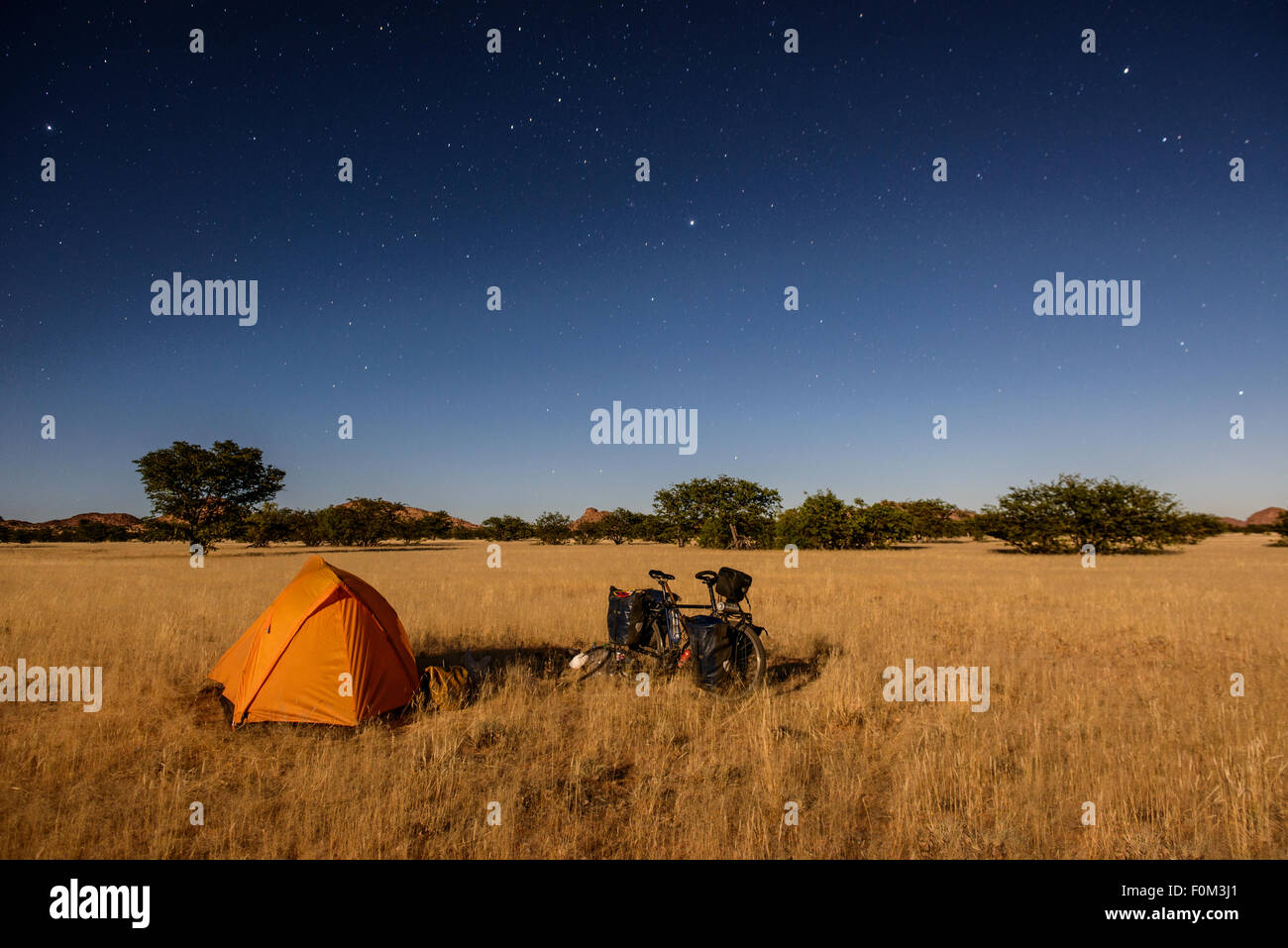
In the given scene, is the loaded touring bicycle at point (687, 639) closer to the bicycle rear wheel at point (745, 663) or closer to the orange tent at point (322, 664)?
the bicycle rear wheel at point (745, 663)

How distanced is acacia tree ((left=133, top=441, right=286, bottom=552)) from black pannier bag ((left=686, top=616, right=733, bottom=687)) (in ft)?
143

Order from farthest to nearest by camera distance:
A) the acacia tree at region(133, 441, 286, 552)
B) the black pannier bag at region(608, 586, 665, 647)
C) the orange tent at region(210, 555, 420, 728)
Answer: the acacia tree at region(133, 441, 286, 552) < the black pannier bag at region(608, 586, 665, 647) < the orange tent at region(210, 555, 420, 728)

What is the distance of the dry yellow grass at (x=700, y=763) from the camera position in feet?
12.7

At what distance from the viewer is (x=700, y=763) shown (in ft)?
16.7

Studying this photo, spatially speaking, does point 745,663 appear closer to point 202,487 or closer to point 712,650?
point 712,650

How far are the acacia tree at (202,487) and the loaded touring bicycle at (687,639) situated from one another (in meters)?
41.8

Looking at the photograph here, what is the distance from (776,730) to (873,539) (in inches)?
1785

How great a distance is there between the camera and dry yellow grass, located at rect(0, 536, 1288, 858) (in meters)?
3.86

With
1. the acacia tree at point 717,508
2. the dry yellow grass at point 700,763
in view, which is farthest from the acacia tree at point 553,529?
the dry yellow grass at point 700,763

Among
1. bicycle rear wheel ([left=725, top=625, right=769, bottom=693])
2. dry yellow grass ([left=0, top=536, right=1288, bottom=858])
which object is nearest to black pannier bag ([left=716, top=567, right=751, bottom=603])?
bicycle rear wheel ([left=725, top=625, right=769, bottom=693])

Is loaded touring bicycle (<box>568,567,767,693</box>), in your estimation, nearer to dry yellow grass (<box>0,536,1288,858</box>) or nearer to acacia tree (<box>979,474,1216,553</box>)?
dry yellow grass (<box>0,536,1288,858</box>)
